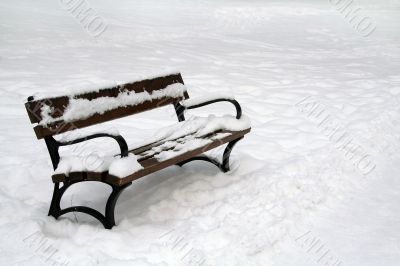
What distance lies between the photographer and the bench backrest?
2.98m

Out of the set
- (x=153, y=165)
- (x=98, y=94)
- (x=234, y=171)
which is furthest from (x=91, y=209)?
(x=234, y=171)

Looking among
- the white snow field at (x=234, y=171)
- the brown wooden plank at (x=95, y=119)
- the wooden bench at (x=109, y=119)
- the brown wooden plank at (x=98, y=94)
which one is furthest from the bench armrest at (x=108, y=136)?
the white snow field at (x=234, y=171)

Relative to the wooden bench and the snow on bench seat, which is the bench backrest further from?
the snow on bench seat

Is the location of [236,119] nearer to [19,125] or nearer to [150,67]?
[19,125]

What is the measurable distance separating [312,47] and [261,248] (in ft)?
33.4

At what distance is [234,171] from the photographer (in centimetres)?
426

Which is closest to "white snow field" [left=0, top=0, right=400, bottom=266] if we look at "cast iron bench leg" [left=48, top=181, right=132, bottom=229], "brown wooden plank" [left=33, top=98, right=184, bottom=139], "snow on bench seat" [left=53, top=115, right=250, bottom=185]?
"cast iron bench leg" [left=48, top=181, right=132, bottom=229]

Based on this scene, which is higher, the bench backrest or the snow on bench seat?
the bench backrest

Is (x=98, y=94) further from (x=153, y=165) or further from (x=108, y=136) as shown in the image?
(x=153, y=165)

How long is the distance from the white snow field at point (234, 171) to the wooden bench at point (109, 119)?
0.15 meters

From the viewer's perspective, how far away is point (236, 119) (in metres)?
4.15

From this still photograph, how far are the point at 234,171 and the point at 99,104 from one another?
1541 mm

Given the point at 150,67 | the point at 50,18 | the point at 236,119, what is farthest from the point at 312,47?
the point at 236,119

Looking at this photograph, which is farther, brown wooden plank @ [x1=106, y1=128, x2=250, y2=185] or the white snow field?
the white snow field
